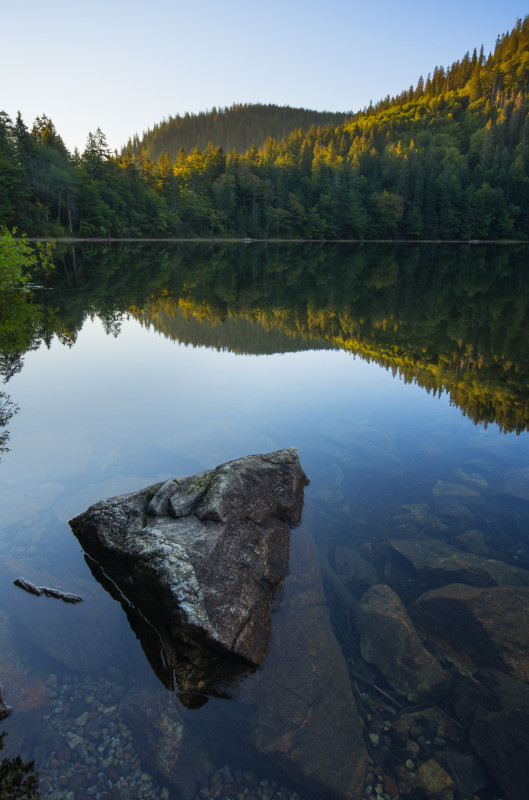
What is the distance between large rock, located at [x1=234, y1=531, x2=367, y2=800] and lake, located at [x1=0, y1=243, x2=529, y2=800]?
2 centimetres

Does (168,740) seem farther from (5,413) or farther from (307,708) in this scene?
(5,413)

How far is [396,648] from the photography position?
15.3 feet

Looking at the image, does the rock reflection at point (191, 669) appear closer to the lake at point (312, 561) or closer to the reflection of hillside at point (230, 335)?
the lake at point (312, 561)

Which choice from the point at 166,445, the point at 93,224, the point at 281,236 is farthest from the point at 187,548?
the point at 281,236

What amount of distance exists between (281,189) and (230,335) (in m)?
101

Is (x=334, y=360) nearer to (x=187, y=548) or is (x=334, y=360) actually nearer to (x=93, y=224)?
(x=187, y=548)

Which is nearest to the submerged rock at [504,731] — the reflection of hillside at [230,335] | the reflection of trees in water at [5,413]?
the reflection of trees in water at [5,413]

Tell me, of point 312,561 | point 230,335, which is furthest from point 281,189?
point 312,561

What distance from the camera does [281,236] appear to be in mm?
105562

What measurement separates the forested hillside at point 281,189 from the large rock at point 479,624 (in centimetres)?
6626

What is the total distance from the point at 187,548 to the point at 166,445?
4216mm

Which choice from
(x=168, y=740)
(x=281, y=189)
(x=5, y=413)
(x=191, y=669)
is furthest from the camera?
(x=281, y=189)

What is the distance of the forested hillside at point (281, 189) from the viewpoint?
2817 inches

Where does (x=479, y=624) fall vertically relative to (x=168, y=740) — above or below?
above
